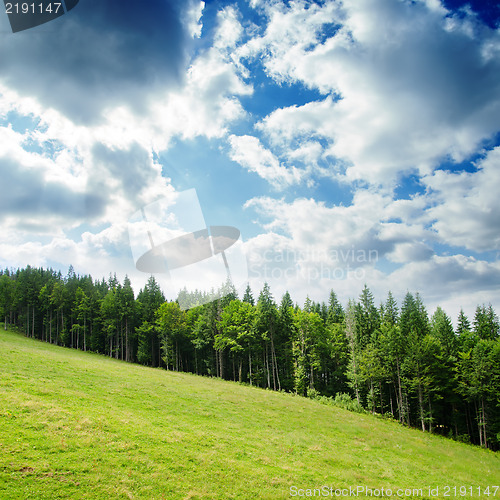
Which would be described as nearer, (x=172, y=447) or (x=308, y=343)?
(x=172, y=447)

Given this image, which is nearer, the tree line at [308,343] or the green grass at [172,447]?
the green grass at [172,447]

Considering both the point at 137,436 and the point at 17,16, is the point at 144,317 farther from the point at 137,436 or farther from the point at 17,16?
the point at 17,16

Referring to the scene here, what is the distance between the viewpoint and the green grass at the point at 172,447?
38.4 ft

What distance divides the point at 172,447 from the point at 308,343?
143ft

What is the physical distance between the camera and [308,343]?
56000 millimetres

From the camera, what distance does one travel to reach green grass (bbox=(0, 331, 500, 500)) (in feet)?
38.4

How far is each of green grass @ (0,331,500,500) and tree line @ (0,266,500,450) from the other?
17621mm

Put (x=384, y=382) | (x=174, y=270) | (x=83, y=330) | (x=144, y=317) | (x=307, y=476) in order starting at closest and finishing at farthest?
1. (x=174, y=270)
2. (x=307, y=476)
3. (x=384, y=382)
4. (x=144, y=317)
5. (x=83, y=330)

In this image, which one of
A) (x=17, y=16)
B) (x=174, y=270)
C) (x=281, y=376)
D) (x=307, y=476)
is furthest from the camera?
(x=281, y=376)

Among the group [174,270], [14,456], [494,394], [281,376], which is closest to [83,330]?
[281,376]

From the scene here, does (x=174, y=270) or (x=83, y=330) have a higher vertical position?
(x=174, y=270)

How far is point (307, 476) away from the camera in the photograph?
52.4 feet

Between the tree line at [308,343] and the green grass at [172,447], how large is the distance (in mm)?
17621

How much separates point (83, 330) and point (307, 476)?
74.1m
